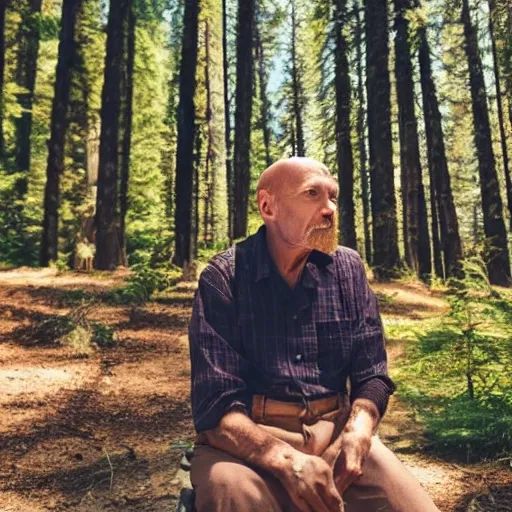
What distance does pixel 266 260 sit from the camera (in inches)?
105

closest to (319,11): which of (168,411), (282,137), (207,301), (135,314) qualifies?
(135,314)

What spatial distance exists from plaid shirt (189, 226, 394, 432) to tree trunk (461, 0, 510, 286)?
15.8 m

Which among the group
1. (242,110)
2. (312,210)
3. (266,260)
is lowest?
(266,260)

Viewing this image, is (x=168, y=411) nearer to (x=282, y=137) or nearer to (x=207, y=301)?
(x=207, y=301)

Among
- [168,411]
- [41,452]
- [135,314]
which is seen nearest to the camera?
[41,452]

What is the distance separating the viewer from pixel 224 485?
2211 mm

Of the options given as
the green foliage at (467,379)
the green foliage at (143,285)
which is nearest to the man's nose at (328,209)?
the green foliage at (467,379)

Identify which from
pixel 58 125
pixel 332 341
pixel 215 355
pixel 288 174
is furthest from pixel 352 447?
pixel 58 125

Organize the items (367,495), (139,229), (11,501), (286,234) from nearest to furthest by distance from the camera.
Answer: (367,495) < (286,234) < (11,501) < (139,229)

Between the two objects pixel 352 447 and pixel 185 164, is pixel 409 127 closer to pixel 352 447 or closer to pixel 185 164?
pixel 185 164

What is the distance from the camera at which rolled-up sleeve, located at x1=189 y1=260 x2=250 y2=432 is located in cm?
241

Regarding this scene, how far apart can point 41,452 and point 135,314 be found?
235 inches

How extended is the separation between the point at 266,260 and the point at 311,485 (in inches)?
36.8

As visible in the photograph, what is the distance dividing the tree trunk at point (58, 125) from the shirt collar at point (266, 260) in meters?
16.4
